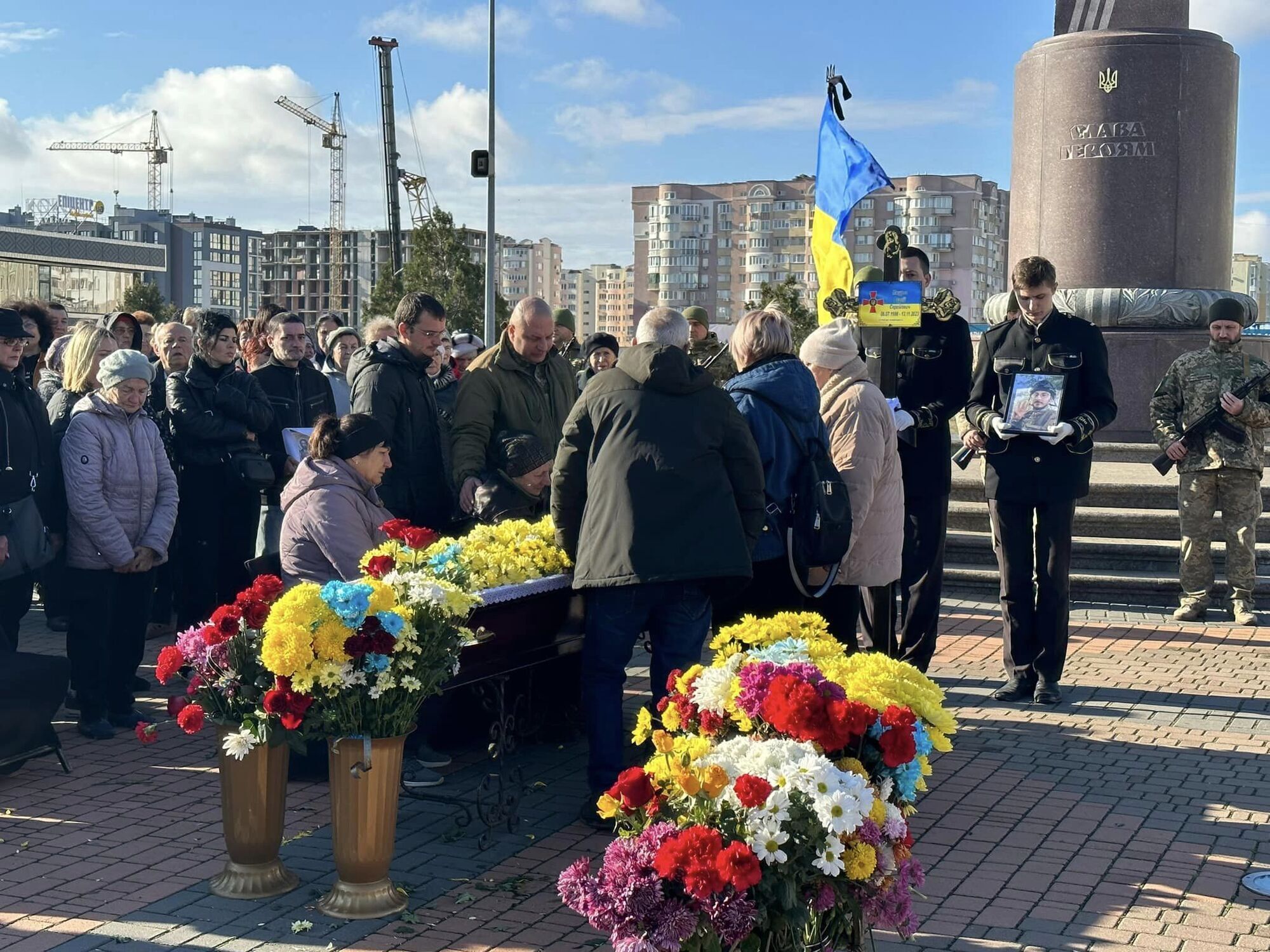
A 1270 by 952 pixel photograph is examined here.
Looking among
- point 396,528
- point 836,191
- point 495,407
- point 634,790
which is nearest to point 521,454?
point 495,407

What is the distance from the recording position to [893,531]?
7094mm

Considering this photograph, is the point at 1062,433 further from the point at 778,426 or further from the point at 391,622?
the point at 391,622

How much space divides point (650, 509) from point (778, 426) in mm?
1047

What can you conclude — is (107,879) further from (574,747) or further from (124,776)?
(574,747)

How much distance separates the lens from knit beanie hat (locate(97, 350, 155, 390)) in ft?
23.3

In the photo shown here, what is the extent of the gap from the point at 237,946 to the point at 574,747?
8.76 ft

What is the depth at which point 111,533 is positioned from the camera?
7004mm

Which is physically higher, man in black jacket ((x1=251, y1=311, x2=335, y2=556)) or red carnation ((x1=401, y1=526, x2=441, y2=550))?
man in black jacket ((x1=251, y1=311, x2=335, y2=556))

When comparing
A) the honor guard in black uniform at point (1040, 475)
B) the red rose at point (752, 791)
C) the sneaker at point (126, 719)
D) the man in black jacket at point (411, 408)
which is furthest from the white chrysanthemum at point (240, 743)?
the honor guard in black uniform at point (1040, 475)

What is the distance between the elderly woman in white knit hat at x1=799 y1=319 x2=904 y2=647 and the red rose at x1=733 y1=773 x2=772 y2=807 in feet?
10.7

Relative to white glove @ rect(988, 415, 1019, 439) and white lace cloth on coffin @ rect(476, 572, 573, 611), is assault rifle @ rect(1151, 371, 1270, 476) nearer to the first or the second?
white glove @ rect(988, 415, 1019, 439)

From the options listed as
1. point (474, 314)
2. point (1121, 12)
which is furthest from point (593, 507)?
point (474, 314)

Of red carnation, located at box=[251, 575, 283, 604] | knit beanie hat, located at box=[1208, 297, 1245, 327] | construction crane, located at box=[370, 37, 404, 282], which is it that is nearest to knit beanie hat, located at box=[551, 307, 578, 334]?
knit beanie hat, located at box=[1208, 297, 1245, 327]

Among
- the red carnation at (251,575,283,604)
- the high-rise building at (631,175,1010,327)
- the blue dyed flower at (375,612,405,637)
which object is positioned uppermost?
the high-rise building at (631,175,1010,327)
